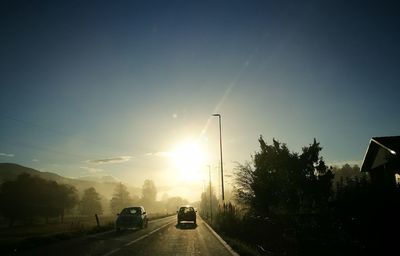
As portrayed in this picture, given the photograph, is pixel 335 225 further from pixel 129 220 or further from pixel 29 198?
pixel 29 198

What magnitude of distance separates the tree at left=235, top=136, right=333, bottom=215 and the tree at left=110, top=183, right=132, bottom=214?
434 feet

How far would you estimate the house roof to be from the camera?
82.5 feet

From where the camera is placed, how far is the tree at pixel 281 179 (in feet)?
99.5

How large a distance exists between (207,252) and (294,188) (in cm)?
1941

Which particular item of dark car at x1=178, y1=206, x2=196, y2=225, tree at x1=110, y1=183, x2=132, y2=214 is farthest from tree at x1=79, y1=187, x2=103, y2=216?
dark car at x1=178, y1=206, x2=196, y2=225

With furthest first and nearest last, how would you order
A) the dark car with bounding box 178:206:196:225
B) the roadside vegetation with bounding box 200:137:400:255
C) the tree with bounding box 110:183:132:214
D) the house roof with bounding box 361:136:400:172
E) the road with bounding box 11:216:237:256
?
1. the tree with bounding box 110:183:132:214
2. the dark car with bounding box 178:206:196:225
3. the house roof with bounding box 361:136:400:172
4. the road with bounding box 11:216:237:256
5. the roadside vegetation with bounding box 200:137:400:255

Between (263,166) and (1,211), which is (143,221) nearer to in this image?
(263,166)

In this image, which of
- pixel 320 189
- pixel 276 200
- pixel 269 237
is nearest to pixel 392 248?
pixel 269 237

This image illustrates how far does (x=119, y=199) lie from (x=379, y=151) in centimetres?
14743

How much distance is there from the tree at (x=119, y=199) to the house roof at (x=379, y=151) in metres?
142

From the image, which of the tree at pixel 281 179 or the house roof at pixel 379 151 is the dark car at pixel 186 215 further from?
the house roof at pixel 379 151

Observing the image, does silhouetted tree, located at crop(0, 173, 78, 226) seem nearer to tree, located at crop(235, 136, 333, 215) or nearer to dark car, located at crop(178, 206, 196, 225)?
dark car, located at crop(178, 206, 196, 225)

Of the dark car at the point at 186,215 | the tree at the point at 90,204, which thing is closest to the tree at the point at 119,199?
the tree at the point at 90,204

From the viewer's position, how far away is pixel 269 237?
55.2ft
